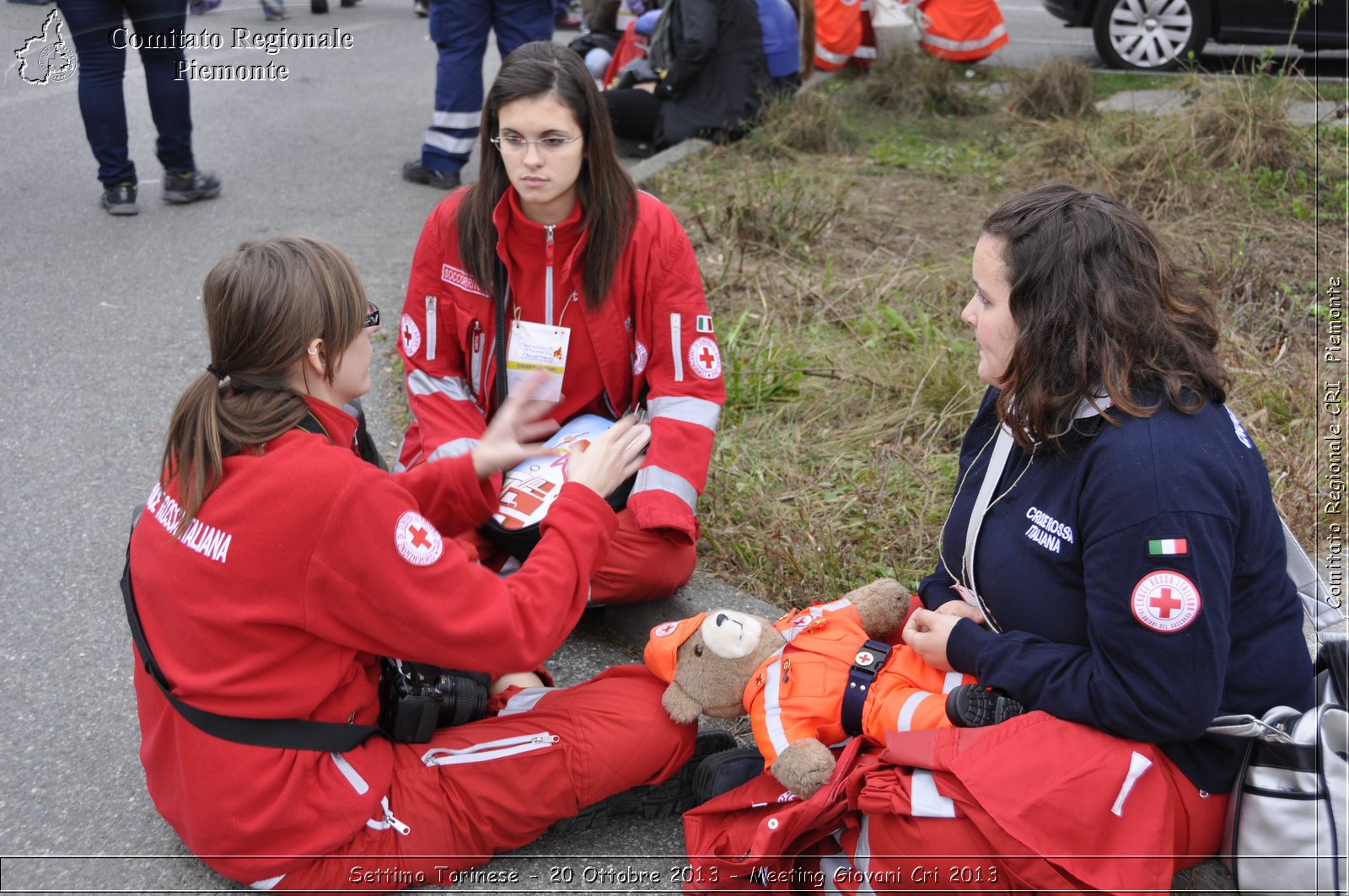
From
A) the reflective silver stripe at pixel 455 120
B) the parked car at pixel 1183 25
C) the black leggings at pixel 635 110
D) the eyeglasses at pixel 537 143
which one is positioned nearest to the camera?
the eyeglasses at pixel 537 143

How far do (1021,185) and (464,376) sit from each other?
11.8 feet

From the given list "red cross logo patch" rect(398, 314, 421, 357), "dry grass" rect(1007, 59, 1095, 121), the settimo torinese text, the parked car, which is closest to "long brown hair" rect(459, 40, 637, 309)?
"red cross logo patch" rect(398, 314, 421, 357)

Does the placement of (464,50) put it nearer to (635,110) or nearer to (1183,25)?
(635,110)

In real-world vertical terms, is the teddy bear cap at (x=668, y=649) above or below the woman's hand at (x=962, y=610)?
below

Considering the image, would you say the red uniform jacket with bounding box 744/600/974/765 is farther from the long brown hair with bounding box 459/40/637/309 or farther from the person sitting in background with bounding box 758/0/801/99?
the person sitting in background with bounding box 758/0/801/99

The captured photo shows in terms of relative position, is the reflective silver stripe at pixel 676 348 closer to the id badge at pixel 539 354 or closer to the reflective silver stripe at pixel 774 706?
the id badge at pixel 539 354

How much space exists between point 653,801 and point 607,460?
735 mm

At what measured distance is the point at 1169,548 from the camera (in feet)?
6.12

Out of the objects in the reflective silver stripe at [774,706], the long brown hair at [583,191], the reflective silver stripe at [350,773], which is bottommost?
the reflective silver stripe at [350,773]

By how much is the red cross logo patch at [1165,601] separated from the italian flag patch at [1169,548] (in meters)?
0.03

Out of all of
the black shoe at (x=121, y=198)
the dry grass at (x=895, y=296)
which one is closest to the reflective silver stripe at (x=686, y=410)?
the dry grass at (x=895, y=296)

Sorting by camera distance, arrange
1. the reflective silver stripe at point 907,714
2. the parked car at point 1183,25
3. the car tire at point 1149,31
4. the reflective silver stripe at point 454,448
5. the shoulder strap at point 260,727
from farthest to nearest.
A: the car tire at point 1149,31
the parked car at point 1183,25
the reflective silver stripe at point 454,448
the reflective silver stripe at point 907,714
the shoulder strap at point 260,727

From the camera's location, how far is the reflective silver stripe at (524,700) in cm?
249

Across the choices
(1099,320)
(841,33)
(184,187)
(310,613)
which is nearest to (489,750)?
(310,613)
